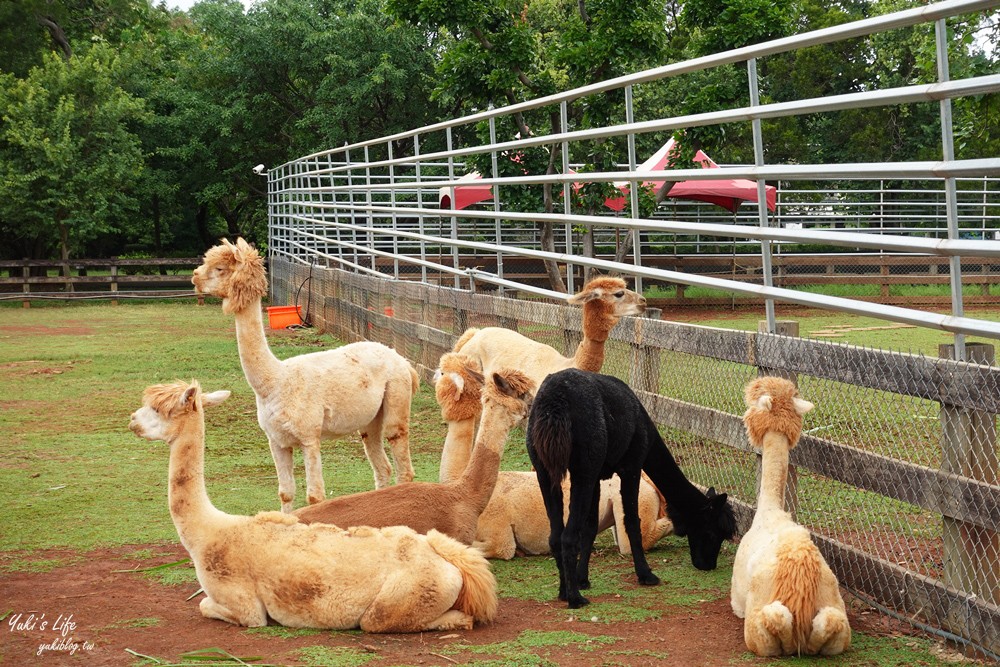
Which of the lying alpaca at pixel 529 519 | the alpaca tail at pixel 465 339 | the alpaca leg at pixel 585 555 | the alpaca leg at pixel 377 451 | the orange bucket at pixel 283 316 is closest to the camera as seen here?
the alpaca leg at pixel 585 555

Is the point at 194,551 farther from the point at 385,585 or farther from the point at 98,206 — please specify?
the point at 98,206

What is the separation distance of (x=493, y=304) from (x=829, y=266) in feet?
46.7

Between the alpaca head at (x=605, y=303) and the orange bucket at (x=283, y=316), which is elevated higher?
the alpaca head at (x=605, y=303)

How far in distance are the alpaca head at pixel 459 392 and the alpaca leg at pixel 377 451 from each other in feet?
3.68

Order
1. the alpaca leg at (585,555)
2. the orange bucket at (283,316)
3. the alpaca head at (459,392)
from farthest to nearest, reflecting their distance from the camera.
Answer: the orange bucket at (283,316)
the alpaca head at (459,392)
the alpaca leg at (585,555)

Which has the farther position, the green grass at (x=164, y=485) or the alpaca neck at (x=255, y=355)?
the alpaca neck at (x=255, y=355)

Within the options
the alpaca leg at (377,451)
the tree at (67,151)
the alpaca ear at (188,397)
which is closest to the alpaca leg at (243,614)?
the alpaca ear at (188,397)

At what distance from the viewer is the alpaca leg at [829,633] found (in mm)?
4203

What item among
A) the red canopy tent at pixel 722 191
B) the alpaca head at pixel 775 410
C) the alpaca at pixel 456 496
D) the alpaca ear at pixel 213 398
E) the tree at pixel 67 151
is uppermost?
the tree at pixel 67 151

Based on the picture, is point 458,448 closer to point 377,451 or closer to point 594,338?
point 594,338

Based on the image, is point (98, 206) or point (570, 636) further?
point (98, 206)

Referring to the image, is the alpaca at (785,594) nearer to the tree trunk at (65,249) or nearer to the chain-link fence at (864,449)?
the chain-link fence at (864,449)

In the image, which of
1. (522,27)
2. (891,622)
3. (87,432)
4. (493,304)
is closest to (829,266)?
(522,27)

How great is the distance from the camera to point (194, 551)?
4906 mm
